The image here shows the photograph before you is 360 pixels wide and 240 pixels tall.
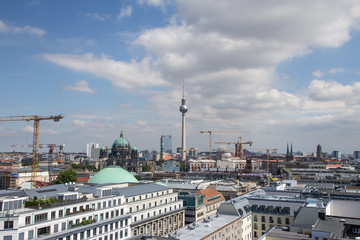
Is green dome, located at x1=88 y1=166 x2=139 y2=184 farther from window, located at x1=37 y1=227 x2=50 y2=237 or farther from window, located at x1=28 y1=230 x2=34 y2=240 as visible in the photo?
window, located at x1=28 y1=230 x2=34 y2=240

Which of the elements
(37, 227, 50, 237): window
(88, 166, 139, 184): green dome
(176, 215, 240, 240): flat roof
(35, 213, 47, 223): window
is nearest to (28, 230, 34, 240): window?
(37, 227, 50, 237): window

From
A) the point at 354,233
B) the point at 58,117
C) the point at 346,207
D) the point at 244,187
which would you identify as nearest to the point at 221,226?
the point at 354,233

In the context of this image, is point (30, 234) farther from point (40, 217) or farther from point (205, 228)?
point (205, 228)

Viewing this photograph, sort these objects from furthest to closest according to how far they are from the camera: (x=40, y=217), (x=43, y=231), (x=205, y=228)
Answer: (x=205, y=228) → (x=40, y=217) → (x=43, y=231)

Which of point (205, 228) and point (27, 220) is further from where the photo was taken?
point (205, 228)

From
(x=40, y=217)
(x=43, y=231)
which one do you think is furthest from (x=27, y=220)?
(x=43, y=231)

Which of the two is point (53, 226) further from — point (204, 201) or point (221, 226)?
point (204, 201)

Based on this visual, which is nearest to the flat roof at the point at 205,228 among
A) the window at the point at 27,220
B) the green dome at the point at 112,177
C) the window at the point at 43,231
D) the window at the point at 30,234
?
the window at the point at 43,231

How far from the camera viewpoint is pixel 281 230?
2334 inches

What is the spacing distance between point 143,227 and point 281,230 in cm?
3284

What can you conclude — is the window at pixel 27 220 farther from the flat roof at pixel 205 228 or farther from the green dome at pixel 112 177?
the green dome at pixel 112 177

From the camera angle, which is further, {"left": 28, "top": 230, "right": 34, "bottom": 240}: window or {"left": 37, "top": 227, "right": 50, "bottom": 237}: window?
{"left": 37, "top": 227, "right": 50, "bottom": 237}: window

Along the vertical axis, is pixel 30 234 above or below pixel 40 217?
below

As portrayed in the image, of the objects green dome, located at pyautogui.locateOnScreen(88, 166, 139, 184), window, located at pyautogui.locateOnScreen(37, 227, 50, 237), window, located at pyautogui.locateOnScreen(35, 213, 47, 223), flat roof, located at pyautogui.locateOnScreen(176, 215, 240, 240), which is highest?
green dome, located at pyautogui.locateOnScreen(88, 166, 139, 184)
